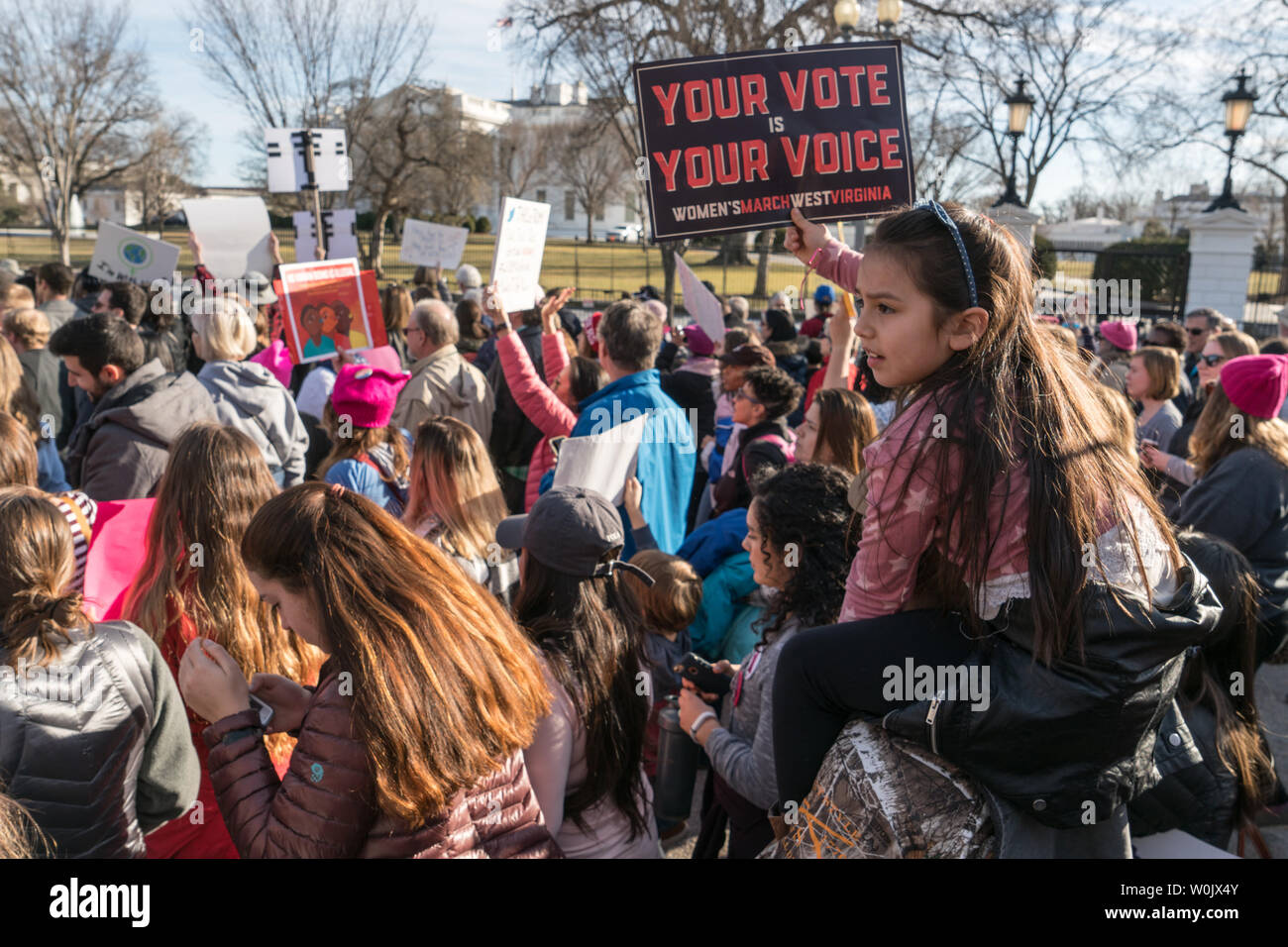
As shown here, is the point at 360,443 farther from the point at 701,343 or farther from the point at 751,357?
the point at 701,343

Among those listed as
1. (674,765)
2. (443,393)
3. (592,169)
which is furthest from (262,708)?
(592,169)

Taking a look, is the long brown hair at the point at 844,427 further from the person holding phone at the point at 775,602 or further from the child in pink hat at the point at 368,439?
the child in pink hat at the point at 368,439

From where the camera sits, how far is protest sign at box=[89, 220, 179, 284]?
9.14 meters

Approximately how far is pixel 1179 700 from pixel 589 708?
1664mm

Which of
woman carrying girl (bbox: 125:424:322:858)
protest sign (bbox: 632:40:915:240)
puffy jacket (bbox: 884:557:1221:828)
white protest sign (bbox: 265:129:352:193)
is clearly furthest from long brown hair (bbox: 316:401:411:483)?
white protest sign (bbox: 265:129:352:193)

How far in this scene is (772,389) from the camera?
5.12 metres

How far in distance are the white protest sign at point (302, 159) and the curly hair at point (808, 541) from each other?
29.2 ft

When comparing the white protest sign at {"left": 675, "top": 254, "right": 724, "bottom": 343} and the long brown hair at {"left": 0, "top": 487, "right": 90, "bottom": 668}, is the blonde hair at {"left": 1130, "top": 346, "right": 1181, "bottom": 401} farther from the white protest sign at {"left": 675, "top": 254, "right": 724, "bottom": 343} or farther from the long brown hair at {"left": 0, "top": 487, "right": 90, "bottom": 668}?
the long brown hair at {"left": 0, "top": 487, "right": 90, "bottom": 668}

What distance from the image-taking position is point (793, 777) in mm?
1892

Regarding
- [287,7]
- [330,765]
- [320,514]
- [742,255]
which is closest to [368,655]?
[330,765]

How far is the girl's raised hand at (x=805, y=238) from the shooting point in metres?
2.94

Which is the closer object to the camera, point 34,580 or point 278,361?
point 34,580

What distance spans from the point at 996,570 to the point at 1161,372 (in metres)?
5.19

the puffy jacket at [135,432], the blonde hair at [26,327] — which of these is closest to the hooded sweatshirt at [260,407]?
the puffy jacket at [135,432]
